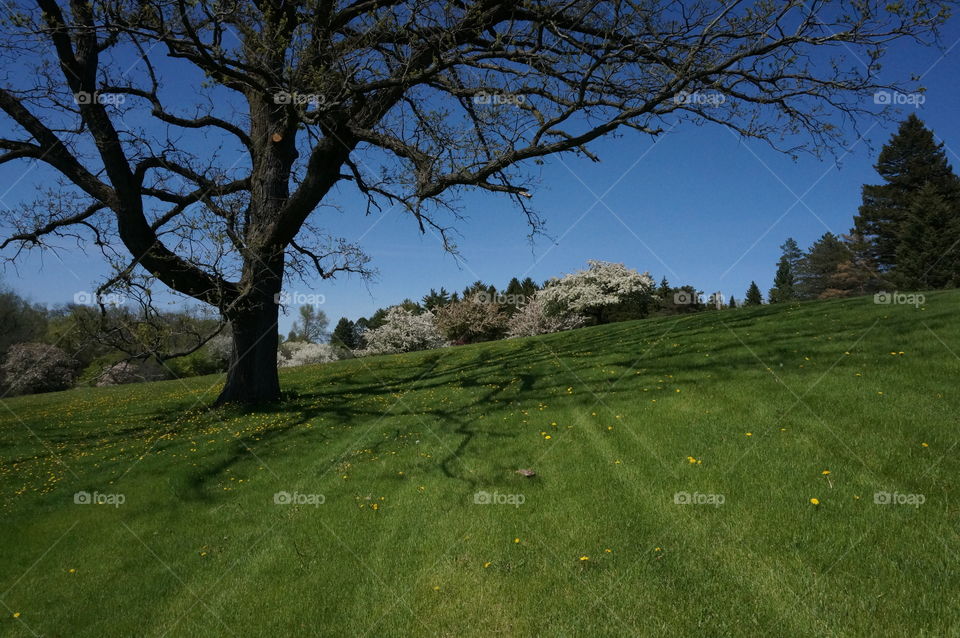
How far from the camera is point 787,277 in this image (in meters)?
63.4

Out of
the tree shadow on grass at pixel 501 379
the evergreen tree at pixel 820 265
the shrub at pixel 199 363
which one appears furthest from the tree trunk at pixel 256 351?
the evergreen tree at pixel 820 265

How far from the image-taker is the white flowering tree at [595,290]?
3506 centimetres

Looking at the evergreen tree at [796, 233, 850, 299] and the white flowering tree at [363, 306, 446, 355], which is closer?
the white flowering tree at [363, 306, 446, 355]

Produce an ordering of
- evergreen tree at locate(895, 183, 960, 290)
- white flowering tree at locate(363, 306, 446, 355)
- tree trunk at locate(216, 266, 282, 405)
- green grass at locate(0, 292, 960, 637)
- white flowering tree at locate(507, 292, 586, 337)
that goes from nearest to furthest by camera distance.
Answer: green grass at locate(0, 292, 960, 637)
tree trunk at locate(216, 266, 282, 405)
evergreen tree at locate(895, 183, 960, 290)
white flowering tree at locate(507, 292, 586, 337)
white flowering tree at locate(363, 306, 446, 355)

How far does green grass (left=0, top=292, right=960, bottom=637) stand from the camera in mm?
3445

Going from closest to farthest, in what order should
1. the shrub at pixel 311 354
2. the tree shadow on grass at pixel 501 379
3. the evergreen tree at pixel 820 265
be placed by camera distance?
the tree shadow on grass at pixel 501 379, the shrub at pixel 311 354, the evergreen tree at pixel 820 265

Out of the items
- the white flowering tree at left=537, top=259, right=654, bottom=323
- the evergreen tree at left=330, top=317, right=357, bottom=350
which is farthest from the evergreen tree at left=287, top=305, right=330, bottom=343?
the white flowering tree at left=537, top=259, right=654, bottom=323

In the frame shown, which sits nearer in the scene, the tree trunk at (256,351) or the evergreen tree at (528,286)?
the tree trunk at (256,351)

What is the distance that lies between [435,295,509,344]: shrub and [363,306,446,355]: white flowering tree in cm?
111

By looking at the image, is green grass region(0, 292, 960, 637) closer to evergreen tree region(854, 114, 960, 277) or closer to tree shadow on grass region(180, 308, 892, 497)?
tree shadow on grass region(180, 308, 892, 497)

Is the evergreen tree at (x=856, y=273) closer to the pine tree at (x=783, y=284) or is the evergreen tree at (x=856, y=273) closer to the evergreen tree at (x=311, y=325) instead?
the pine tree at (x=783, y=284)

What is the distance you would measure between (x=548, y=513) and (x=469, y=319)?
35.1m

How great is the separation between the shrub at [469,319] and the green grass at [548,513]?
98.1 ft

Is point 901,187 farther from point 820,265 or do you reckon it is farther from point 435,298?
point 435,298
